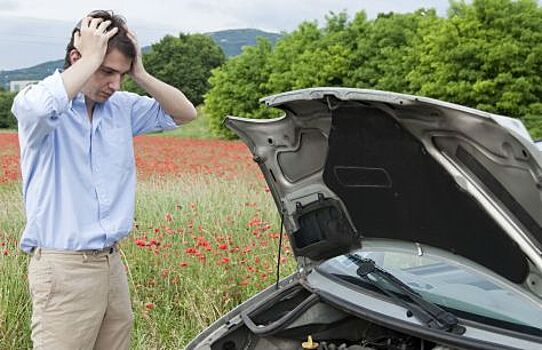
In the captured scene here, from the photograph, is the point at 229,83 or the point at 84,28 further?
the point at 229,83

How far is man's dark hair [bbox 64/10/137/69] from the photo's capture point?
322 cm

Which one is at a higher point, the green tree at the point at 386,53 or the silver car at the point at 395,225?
the silver car at the point at 395,225

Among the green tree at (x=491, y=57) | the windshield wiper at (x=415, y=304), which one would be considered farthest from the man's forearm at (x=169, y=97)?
the green tree at (x=491, y=57)

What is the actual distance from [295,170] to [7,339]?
9.67ft

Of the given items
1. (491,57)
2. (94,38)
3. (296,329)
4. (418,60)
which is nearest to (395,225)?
(296,329)

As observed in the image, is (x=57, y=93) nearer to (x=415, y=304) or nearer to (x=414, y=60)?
(x=415, y=304)

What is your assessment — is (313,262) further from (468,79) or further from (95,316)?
(468,79)

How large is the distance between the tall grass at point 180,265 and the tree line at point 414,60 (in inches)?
456

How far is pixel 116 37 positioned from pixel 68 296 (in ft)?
3.68

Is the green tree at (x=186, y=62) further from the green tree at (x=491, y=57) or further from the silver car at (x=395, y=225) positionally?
the silver car at (x=395, y=225)

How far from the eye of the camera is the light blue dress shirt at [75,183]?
10.6ft

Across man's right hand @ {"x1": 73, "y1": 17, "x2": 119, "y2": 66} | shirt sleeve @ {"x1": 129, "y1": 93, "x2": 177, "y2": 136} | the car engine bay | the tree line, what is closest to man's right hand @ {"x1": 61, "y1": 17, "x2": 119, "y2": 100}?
man's right hand @ {"x1": 73, "y1": 17, "x2": 119, "y2": 66}

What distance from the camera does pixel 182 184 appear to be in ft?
32.1

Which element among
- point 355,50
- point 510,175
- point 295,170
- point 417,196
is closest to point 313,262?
point 295,170
